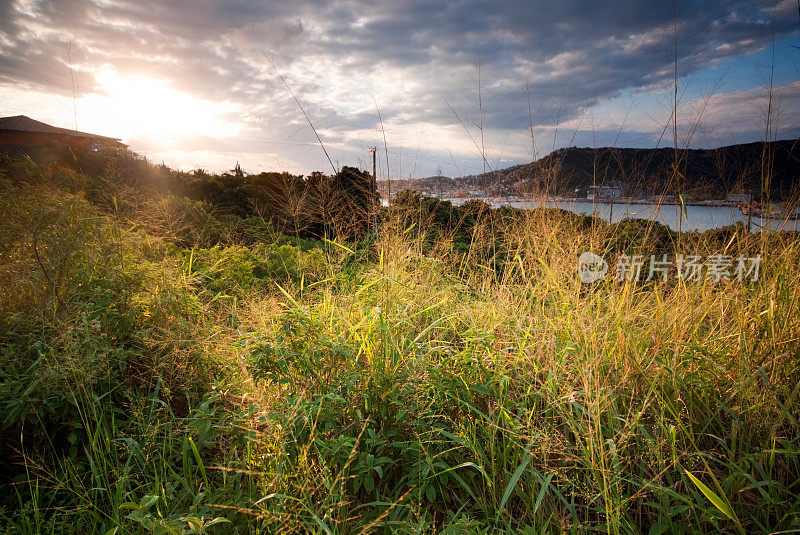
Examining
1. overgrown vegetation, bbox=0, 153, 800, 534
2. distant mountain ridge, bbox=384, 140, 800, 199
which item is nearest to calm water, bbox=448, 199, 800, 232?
distant mountain ridge, bbox=384, 140, 800, 199

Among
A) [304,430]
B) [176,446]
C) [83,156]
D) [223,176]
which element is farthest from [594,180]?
[83,156]

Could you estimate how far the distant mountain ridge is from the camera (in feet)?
8.87

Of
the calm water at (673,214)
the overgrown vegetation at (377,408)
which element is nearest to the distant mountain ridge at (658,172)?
the calm water at (673,214)

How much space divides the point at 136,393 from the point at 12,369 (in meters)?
0.54

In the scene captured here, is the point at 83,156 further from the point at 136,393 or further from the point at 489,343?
the point at 489,343

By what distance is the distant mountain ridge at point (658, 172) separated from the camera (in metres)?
2.70

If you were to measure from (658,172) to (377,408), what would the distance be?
3545 mm

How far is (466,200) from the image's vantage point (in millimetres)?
5543

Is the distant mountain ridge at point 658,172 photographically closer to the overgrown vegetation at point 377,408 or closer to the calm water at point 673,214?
the calm water at point 673,214

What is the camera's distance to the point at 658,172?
3.59 meters

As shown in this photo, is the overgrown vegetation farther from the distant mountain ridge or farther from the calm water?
the distant mountain ridge

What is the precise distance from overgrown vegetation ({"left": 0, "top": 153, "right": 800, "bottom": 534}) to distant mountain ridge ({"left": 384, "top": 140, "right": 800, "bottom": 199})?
63cm

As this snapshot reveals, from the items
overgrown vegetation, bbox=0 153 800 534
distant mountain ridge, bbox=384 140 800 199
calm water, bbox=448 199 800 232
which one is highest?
distant mountain ridge, bbox=384 140 800 199

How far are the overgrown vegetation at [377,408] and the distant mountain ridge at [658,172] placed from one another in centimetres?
63
